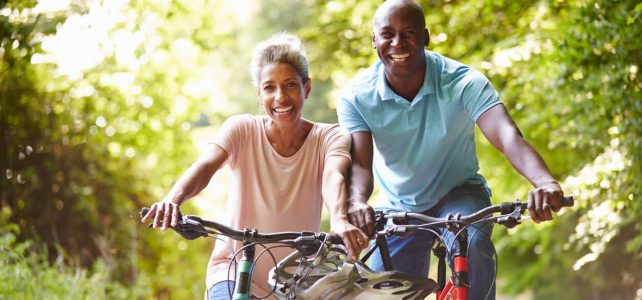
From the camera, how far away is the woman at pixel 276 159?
12.4ft

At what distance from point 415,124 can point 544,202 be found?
3.56 feet

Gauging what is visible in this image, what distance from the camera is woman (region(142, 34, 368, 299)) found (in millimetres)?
3781

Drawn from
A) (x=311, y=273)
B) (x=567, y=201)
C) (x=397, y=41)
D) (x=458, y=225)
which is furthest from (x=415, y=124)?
(x=567, y=201)

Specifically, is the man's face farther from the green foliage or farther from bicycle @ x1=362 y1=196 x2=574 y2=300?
the green foliage

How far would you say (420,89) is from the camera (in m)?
3.96

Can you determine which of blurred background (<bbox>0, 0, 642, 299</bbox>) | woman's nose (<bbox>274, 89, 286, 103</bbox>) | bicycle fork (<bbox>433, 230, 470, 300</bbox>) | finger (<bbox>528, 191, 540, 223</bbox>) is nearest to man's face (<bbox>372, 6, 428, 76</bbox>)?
woman's nose (<bbox>274, 89, 286, 103</bbox>)

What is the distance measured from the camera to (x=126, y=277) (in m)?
9.28

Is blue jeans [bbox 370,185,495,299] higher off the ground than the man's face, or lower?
lower

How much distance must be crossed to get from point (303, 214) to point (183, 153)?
301 inches

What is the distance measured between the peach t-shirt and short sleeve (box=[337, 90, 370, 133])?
94 mm

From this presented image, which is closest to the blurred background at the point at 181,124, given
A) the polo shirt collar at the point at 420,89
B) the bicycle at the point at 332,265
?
the polo shirt collar at the point at 420,89

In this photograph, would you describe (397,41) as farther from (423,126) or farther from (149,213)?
(149,213)

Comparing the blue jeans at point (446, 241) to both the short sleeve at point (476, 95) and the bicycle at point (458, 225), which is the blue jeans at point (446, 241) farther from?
the short sleeve at point (476, 95)

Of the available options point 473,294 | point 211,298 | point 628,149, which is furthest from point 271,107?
point 628,149
